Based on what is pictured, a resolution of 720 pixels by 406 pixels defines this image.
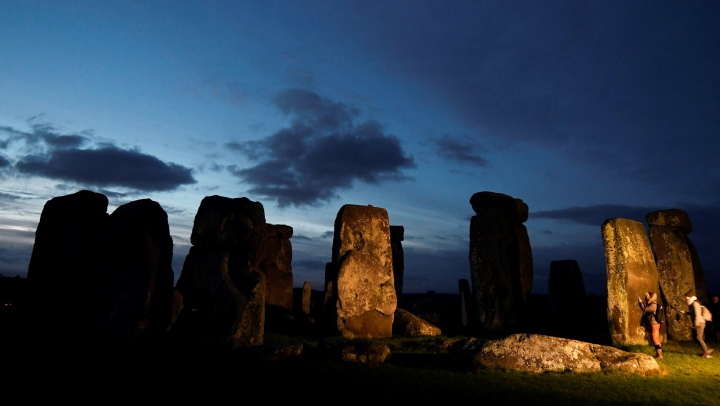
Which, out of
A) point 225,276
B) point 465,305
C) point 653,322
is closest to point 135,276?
point 225,276

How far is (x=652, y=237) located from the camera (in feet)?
47.2

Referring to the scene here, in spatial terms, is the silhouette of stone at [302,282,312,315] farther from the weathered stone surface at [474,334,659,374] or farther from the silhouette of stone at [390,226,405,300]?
the weathered stone surface at [474,334,659,374]

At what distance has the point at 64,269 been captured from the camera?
25.9 feet

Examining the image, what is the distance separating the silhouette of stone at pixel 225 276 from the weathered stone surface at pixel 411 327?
4937 mm

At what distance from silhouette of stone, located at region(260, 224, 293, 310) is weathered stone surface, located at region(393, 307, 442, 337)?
5.76m

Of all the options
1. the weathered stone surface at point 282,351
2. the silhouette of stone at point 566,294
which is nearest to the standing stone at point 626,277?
the silhouette of stone at point 566,294

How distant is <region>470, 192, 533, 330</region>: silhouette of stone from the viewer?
50.5 feet

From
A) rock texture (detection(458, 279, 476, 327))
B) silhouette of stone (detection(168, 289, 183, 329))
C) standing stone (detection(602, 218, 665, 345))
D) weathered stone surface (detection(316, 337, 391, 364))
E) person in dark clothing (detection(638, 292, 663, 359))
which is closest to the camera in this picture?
weathered stone surface (detection(316, 337, 391, 364))

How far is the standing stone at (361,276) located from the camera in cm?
1216

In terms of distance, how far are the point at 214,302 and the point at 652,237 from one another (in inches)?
476

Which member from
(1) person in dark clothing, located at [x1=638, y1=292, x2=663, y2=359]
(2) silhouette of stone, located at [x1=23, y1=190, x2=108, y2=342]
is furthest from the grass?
(1) person in dark clothing, located at [x1=638, y1=292, x2=663, y2=359]

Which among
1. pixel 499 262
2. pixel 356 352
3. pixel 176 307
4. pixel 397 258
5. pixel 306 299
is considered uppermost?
pixel 397 258

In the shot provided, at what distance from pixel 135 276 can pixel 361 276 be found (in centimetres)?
578

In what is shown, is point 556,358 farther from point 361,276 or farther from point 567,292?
point 567,292
